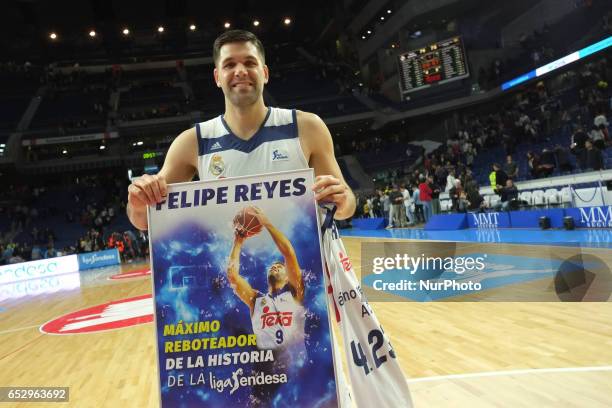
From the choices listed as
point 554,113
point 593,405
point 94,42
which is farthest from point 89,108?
point 593,405

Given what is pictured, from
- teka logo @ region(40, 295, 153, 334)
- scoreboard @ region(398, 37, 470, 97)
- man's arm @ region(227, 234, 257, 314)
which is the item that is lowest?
teka logo @ region(40, 295, 153, 334)

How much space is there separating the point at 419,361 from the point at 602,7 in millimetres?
21390

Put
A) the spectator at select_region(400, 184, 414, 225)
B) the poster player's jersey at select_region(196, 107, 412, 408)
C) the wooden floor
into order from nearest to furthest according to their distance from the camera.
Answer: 1. the poster player's jersey at select_region(196, 107, 412, 408)
2. the wooden floor
3. the spectator at select_region(400, 184, 414, 225)

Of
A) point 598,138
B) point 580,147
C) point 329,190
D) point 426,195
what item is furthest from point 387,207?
point 329,190

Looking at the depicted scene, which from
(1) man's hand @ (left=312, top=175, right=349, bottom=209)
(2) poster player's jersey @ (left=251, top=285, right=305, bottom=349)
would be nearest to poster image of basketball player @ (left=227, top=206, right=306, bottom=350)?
(2) poster player's jersey @ (left=251, top=285, right=305, bottom=349)

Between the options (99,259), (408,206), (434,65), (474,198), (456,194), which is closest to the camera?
(474,198)

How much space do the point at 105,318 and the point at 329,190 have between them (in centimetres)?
631

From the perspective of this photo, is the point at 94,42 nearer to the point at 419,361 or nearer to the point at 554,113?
the point at 554,113

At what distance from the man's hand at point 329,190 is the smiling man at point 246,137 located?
9 centimetres

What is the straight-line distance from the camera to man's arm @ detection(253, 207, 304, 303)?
147 cm

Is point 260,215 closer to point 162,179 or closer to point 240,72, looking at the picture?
point 162,179

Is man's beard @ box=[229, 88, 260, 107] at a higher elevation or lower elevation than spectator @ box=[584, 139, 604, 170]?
lower

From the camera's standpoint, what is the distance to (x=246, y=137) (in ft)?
6.29

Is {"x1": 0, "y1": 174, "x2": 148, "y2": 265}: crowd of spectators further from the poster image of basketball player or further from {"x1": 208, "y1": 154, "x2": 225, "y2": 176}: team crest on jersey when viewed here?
the poster image of basketball player
